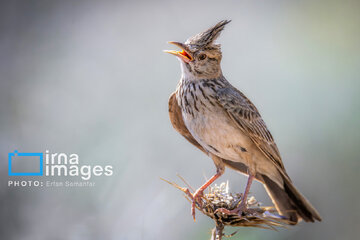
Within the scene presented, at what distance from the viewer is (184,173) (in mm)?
5977

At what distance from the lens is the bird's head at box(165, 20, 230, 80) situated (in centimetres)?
359

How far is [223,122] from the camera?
3.64 metres

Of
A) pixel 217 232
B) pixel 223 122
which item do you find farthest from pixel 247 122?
pixel 217 232

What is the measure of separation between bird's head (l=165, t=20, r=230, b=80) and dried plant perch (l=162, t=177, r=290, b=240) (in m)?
1.05

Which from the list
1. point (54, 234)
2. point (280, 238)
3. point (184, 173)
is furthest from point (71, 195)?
point (280, 238)

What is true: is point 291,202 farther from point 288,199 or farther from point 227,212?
point 227,212

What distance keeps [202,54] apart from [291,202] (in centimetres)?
144

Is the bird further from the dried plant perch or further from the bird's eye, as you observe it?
the dried plant perch

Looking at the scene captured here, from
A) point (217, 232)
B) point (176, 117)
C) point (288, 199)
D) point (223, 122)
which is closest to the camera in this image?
point (217, 232)

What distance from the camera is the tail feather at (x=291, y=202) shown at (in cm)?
353

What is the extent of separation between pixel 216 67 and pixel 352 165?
156 inches

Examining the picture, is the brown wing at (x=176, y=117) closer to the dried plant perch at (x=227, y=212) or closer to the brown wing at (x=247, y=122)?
the brown wing at (x=247, y=122)

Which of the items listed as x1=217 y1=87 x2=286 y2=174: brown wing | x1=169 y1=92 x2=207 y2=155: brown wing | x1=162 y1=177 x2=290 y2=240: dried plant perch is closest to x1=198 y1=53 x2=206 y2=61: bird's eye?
x1=217 y1=87 x2=286 y2=174: brown wing

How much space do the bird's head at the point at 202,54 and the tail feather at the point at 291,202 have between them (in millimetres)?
1082
